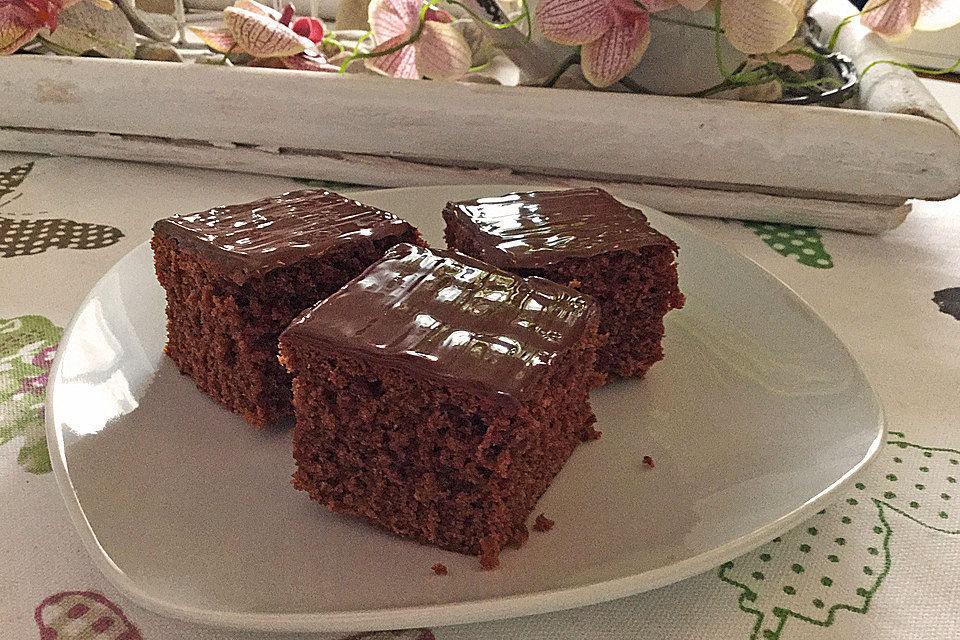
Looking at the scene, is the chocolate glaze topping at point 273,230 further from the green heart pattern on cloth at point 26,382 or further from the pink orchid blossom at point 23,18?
the pink orchid blossom at point 23,18

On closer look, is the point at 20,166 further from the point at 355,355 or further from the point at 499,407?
the point at 499,407

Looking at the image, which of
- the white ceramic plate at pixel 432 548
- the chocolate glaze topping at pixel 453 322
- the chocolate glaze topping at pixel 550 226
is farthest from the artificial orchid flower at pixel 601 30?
the chocolate glaze topping at pixel 453 322

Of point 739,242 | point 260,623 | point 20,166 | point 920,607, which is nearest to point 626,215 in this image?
point 739,242

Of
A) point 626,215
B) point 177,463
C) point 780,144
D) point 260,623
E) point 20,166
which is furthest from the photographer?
point 20,166

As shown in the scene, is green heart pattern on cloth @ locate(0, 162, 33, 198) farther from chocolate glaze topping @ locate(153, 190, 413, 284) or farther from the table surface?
chocolate glaze topping @ locate(153, 190, 413, 284)

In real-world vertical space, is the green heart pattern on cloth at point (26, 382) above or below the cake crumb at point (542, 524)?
below

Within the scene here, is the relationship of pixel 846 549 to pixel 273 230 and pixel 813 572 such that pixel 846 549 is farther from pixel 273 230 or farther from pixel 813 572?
pixel 273 230
